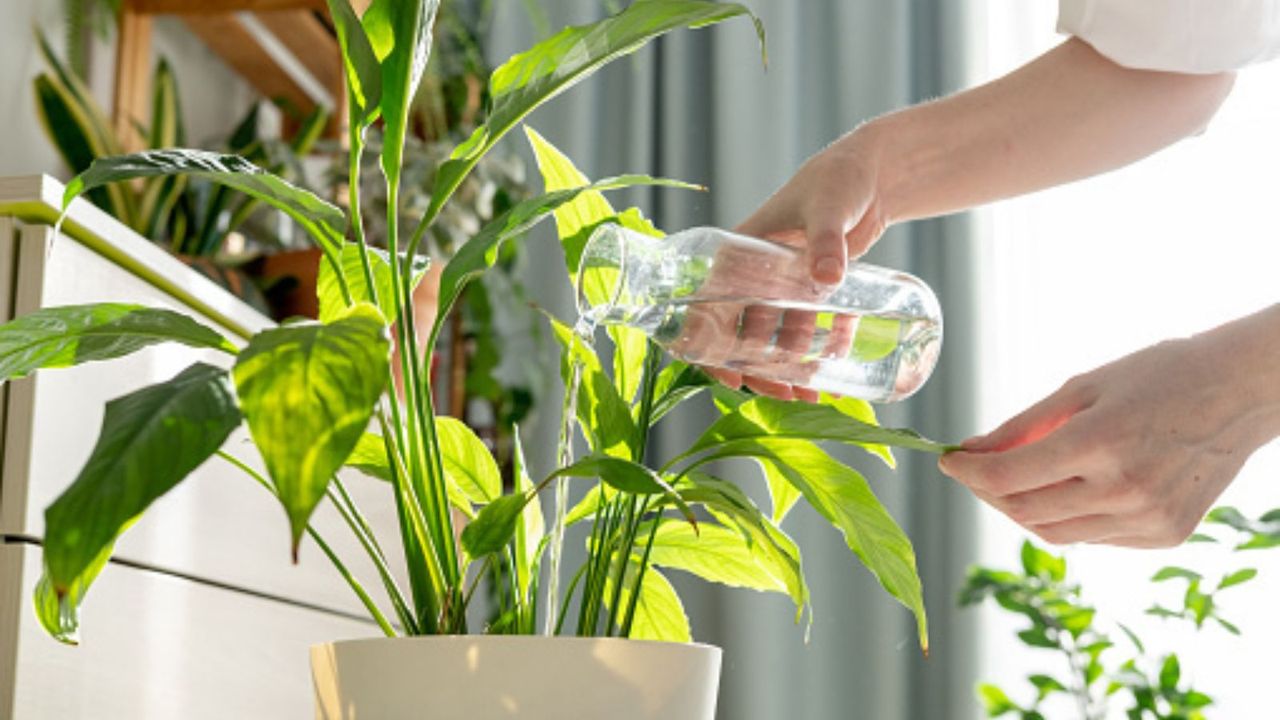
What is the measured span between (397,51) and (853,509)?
39cm

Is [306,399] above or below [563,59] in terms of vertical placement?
below

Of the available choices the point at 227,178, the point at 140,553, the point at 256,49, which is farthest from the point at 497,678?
the point at 256,49

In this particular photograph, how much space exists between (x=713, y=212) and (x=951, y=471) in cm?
166

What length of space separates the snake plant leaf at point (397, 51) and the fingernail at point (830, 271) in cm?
29

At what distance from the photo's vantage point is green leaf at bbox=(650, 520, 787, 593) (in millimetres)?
1009

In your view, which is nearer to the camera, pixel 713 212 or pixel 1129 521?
pixel 1129 521

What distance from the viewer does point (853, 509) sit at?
90 cm

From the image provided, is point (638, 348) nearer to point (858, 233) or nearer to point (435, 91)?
point (858, 233)

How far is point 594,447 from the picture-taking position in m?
0.94

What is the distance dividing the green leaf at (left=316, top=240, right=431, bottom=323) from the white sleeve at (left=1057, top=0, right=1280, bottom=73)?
0.64 m

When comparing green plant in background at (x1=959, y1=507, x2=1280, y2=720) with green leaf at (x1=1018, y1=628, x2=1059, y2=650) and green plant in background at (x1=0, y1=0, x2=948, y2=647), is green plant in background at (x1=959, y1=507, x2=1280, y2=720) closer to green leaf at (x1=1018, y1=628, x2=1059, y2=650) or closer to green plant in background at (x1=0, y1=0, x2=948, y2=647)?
green leaf at (x1=1018, y1=628, x2=1059, y2=650)

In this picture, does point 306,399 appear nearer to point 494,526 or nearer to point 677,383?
point 494,526

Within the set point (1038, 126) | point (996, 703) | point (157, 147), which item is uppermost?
point (157, 147)

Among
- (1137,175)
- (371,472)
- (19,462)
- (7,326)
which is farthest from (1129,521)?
(1137,175)
